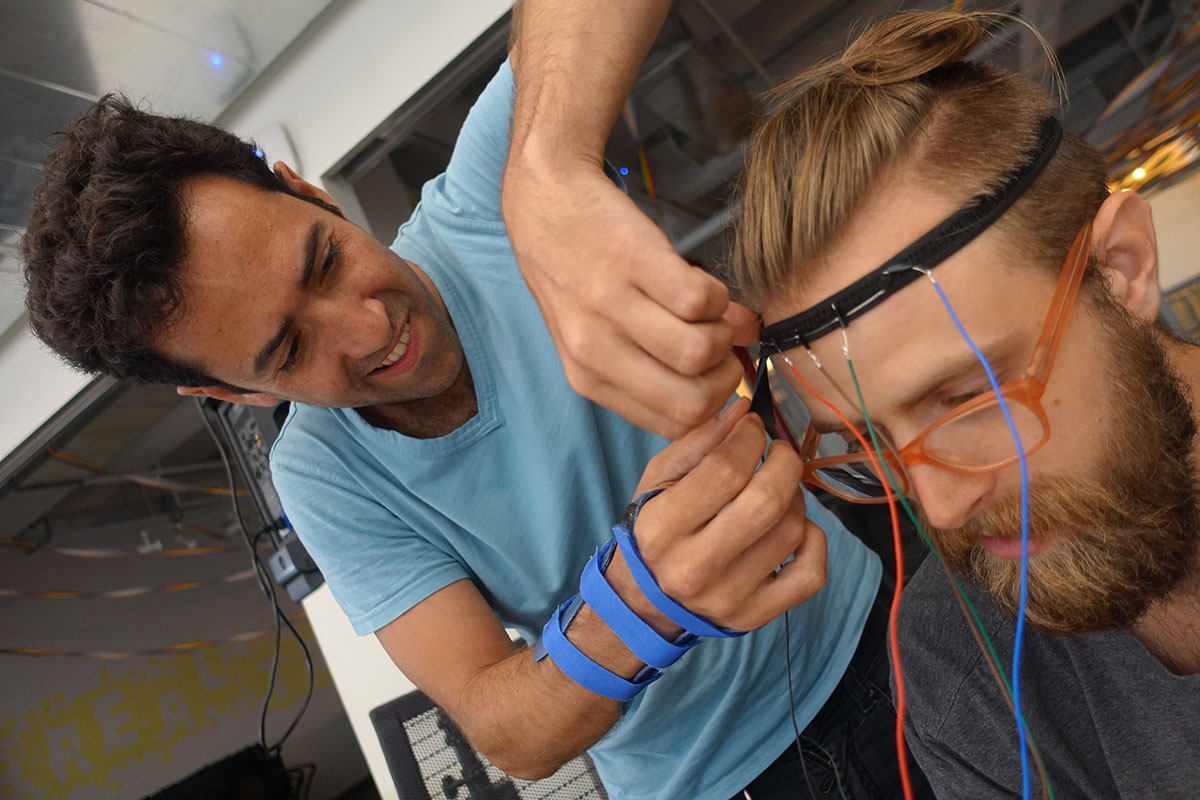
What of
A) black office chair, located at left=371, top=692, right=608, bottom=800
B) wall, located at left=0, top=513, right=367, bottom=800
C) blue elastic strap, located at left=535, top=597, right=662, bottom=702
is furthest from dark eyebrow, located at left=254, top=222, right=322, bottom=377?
wall, located at left=0, top=513, right=367, bottom=800

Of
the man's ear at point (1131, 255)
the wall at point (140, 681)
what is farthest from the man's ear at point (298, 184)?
the wall at point (140, 681)

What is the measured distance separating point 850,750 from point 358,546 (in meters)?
0.83

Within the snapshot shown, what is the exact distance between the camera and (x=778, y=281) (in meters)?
0.92

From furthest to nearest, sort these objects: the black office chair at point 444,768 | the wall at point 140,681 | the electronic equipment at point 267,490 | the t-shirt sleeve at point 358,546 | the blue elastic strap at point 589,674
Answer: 1. the wall at point 140,681
2. the electronic equipment at point 267,490
3. the black office chair at point 444,768
4. the t-shirt sleeve at point 358,546
5. the blue elastic strap at point 589,674

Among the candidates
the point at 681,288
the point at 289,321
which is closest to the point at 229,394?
the point at 289,321

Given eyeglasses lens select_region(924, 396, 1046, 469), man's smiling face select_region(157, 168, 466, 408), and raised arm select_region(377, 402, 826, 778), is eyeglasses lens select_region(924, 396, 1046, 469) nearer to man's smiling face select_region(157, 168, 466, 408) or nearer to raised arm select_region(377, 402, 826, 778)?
raised arm select_region(377, 402, 826, 778)

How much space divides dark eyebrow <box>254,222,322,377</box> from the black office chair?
694 millimetres

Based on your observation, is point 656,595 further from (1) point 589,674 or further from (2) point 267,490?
(2) point 267,490

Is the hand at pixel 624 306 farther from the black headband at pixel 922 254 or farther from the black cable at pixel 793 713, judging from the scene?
the black cable at pixel 793 713

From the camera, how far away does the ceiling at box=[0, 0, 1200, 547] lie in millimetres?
1688

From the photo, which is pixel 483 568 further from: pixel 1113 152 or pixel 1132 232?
pixel 1113 152

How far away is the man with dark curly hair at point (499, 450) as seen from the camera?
746 mm

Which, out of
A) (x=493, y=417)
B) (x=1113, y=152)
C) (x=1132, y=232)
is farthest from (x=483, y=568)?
(x=1113, y=152)

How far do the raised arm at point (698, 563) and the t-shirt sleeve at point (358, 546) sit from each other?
245mm
